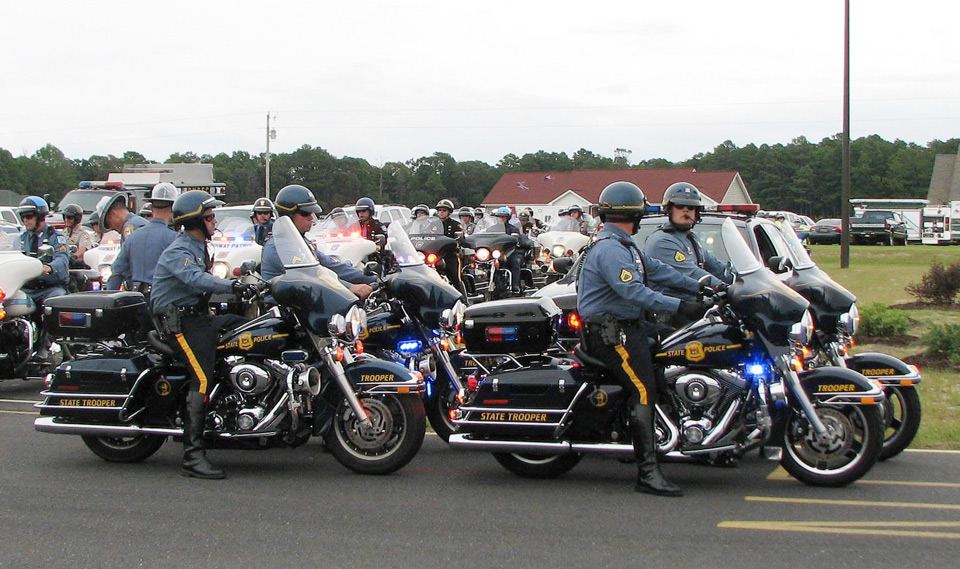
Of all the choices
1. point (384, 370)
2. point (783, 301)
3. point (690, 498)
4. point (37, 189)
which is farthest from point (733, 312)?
point (37, 189)

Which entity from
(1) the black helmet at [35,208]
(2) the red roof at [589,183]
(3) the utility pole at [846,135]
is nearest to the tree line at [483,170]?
(2) the red roof at [589,183]

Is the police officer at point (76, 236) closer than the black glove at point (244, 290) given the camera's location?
No

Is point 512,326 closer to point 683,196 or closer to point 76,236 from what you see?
point 683,196

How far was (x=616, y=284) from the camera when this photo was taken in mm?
6512

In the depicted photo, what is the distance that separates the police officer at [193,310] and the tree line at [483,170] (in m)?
62.7

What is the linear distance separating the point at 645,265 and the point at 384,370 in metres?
2.02

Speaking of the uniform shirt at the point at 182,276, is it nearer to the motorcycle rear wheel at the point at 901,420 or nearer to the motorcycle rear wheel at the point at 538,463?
the motorcycle rear wheel at the point at 538,463

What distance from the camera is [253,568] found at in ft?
17.1

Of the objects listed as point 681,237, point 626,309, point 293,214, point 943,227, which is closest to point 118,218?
point 293,214

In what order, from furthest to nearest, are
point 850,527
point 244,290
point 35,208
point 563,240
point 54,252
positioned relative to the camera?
point 563,240, point 35,208, point 54,252, point 244,290, point 850,527

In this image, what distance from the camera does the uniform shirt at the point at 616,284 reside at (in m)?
6.46

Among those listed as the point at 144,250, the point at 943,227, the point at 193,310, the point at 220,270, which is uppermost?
the point at 943,227

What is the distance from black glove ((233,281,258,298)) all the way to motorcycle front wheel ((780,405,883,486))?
13.0 ft

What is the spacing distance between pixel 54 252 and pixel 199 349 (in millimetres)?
4871
